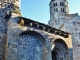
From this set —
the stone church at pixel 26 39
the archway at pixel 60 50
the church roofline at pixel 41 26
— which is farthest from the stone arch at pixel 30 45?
the archway at pixel 60 50

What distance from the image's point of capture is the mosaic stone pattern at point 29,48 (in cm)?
1204

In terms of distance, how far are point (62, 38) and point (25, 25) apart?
151 inches

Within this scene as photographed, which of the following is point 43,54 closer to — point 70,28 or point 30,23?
point 30,23

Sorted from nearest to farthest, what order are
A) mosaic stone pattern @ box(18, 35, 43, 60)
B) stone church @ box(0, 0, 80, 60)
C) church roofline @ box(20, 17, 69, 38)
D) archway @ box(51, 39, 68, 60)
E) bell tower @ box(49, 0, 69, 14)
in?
stone church @ box(0, 0, 80, 60) < mosaic stone pattern @ box(18, 35, 43, 60) < church roofline @ box(20, 17, 69, 38) < archway @ box(51, 39, 68, 60) < bell tower @ box(49, 0, 69, 14)

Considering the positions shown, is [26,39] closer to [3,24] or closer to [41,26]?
[41,26]

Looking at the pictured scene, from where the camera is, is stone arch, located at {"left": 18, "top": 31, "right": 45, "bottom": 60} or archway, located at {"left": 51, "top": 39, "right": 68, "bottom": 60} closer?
stone arch, located at {"left": 18, "top": 31, "right": 45, "bottom": 60}

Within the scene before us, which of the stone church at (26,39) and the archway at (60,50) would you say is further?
the archway at (60,50)

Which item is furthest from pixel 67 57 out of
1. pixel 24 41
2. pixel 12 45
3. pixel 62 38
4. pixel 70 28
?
pixel 70 28

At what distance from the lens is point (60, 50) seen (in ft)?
47.5

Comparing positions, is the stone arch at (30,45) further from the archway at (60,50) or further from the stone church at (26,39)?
the archway at (60,50)

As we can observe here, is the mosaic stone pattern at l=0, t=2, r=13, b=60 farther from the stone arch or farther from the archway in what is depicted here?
the archway

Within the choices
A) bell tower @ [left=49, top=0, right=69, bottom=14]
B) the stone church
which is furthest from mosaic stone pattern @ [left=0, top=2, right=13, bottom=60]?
bell tower @ [left=49, top=0, right=69, bottom=14]

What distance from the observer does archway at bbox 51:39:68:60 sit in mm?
14336

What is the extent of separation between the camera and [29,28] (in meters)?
12.6
